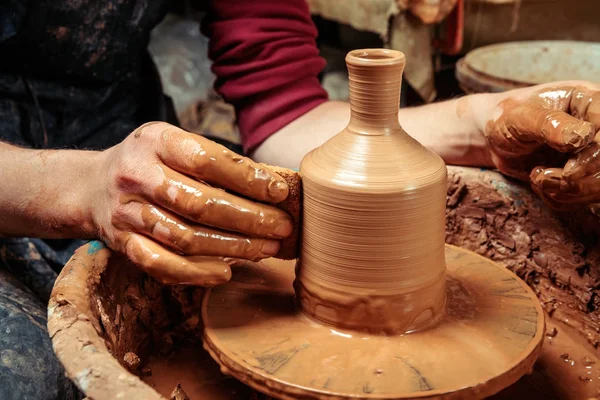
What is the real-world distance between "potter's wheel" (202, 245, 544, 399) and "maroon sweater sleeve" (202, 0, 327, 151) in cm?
76

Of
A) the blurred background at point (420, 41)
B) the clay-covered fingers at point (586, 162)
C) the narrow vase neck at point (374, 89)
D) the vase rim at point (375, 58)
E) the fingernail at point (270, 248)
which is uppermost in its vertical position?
the vase rim at point (375, 58)

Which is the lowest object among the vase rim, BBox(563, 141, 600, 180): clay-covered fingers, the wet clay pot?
the wet clay pot

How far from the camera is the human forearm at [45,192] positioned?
123 centimetres

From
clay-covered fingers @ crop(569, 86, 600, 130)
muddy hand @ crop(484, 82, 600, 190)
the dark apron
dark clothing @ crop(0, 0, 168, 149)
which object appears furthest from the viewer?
dark clothing @ crop(0, 0, 168, 149)

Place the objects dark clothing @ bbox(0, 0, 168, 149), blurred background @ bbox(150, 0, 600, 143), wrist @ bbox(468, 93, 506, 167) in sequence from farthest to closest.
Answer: blurred background @ bbox(150, 0, 600, 143) → dark clothing @ bbox(0, 0, 168, 149) → wrist @ bbox(468, 93, 506, 167)

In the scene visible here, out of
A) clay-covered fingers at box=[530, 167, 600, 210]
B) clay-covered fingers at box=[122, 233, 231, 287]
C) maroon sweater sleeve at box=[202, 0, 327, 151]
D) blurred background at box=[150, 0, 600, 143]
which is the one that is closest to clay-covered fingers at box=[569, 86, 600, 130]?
clay-covered fingers at box=[530, 167, 600, 210]

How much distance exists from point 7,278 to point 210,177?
1.93 ft

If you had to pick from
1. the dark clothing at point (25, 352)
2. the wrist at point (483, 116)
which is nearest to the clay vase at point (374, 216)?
the wrist at point (483, 116)

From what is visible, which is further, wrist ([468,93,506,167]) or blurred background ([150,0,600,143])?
blurred background ([150,0,600,143])

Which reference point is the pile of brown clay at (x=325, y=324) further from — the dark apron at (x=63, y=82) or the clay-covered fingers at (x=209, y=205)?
the dark apron at (x=63, y=82)

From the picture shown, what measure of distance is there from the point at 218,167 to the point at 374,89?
0.27 metres

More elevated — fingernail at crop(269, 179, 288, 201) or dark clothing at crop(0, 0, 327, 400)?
fingernail at crop(269, 179, 288, 201)

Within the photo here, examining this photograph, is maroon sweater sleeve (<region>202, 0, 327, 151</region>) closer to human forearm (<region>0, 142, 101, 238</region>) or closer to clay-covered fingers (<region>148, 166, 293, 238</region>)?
human forearm (<region>0, 142, 101, 238</region>)

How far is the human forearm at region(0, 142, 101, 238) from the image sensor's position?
123 cm
